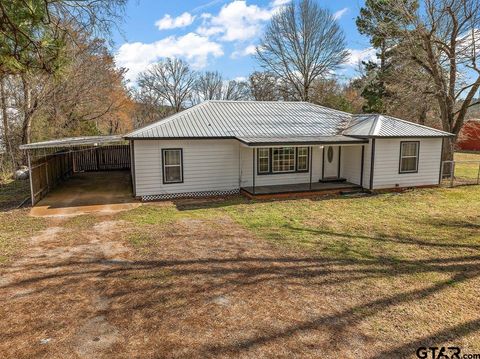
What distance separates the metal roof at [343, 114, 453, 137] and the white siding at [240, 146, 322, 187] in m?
1.67

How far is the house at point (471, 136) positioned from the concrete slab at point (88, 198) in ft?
110

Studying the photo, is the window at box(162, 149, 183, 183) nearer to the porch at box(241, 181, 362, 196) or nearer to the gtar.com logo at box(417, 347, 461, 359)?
the porch at box(241, 181, 362, 196)

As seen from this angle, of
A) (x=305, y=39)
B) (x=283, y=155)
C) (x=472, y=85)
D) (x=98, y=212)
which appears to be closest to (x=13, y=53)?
(x=98, y=212)

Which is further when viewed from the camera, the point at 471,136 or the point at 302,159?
the point at 471,136

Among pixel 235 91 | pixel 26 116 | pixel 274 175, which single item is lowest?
pixel 274 175

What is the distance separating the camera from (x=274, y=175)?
46.2 feet

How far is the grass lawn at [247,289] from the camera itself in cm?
405

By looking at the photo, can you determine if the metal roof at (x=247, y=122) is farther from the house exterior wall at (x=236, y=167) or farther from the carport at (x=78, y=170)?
the carport at (x=78, y=170)

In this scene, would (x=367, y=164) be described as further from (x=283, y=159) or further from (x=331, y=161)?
(x=283, y=159)

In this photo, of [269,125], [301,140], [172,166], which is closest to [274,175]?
[301,140]

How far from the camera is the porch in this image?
42.3ft

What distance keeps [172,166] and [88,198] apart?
342cm

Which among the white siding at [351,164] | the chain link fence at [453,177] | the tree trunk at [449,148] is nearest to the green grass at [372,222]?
the white siding at [351,164]

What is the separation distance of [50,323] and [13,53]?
4.63 meters
